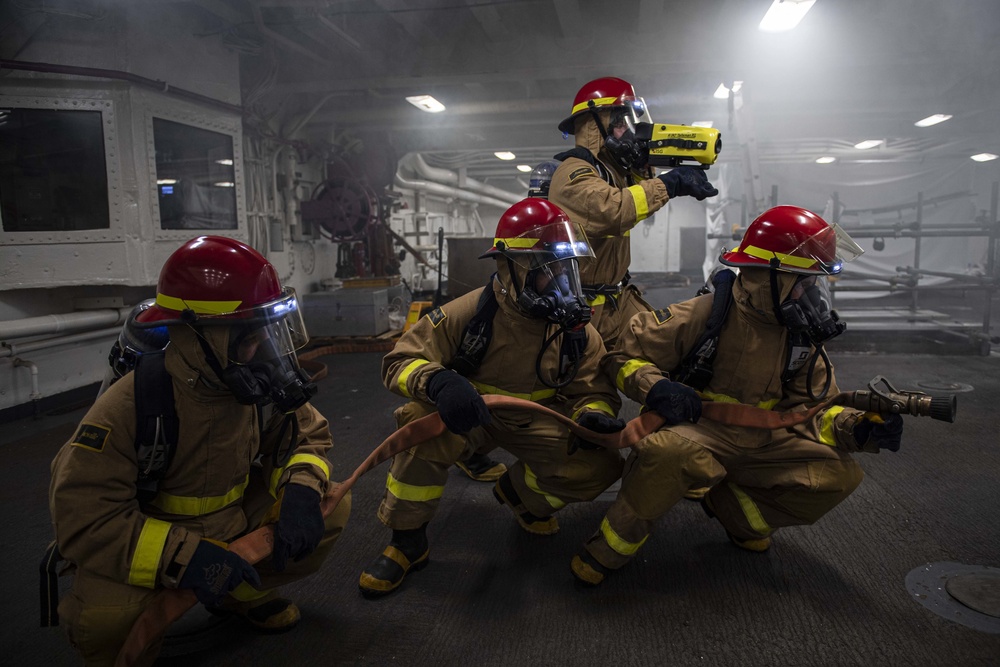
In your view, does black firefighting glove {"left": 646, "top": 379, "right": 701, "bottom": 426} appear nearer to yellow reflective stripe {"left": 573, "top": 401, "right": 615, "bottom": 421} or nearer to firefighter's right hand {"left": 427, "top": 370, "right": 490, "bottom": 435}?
yellow reflective stripe {"left": 573, "top": 401, "right": 615, "bottom": 421}

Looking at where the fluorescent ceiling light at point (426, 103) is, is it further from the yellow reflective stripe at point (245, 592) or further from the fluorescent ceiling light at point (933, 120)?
the fluorescent ceiling light at point (933, 120)

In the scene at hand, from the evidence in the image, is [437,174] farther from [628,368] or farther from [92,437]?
[92,437]

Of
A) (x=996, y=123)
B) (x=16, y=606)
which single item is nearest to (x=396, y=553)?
(x=16, y=606)

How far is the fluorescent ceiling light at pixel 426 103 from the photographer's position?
7599mm

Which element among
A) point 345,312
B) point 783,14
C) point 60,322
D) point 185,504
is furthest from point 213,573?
point 345,312

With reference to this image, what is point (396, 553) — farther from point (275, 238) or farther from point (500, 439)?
point (275, 238)

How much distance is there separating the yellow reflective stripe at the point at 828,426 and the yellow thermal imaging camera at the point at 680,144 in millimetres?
1291

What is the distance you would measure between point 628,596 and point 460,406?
0.92 metres

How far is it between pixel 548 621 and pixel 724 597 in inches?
25.4

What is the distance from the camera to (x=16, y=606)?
2217 mm

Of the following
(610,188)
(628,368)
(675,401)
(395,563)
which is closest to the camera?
(675,401)

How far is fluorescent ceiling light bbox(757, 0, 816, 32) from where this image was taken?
504 centimetres

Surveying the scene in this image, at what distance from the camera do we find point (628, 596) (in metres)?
2.22

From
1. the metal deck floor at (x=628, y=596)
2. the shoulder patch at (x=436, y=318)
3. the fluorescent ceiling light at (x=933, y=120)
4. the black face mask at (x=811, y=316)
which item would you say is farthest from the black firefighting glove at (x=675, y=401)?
the fluorescent ceiling light at (x=933, y=120)
